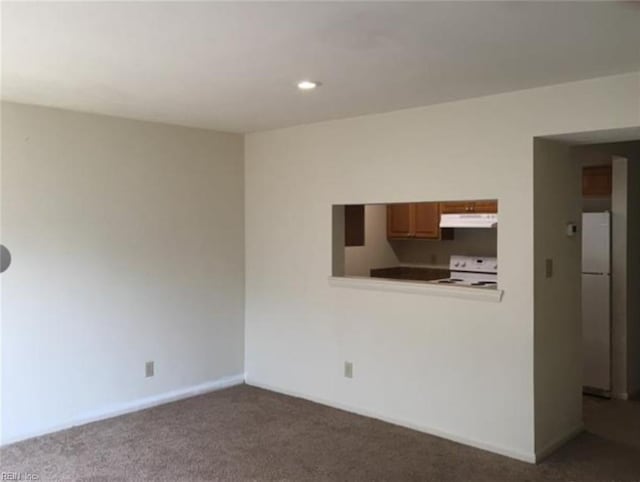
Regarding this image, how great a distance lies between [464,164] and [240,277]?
2418 millimetres

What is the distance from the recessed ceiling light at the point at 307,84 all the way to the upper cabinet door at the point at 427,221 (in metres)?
3.25

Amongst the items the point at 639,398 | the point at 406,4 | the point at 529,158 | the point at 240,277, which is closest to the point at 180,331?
the point at 240,277

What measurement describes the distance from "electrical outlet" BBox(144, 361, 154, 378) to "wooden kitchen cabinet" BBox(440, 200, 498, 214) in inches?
131

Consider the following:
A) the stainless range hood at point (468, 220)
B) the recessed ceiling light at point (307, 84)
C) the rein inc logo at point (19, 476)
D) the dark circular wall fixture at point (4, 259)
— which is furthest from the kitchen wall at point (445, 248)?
the rein inc logo at point (19, 476)

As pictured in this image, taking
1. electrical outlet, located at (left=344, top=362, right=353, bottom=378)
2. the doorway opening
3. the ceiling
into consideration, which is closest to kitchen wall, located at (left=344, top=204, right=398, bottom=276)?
electrical outlet, located at (left=344, top=362, right=353, bottom=378)

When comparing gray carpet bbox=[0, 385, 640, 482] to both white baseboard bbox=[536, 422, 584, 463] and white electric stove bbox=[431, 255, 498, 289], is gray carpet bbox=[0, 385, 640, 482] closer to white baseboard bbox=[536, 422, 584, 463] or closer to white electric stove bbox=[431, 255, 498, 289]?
white baseboard bbox=[536, 422, 584, 463]

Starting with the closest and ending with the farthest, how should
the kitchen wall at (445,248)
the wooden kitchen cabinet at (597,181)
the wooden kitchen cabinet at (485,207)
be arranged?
the wooden kitchen cabinet at (597,181) < the wooden kitchen cabinet at (485,207) < the kitchen wall at (445,248)

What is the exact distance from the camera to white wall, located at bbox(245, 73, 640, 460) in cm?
359

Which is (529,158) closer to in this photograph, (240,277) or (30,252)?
(240,277)

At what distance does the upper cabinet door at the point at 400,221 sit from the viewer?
22.0 ft

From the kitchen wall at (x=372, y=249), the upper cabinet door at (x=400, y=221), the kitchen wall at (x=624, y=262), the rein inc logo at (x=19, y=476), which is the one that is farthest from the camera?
the upper cabinet door at (x=400, y=221)

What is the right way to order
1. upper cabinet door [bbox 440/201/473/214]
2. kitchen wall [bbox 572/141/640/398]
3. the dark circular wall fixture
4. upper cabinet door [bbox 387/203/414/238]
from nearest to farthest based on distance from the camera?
the dark circular wall fixture, kitchen wall [bbox 572/141/640/398], upper cabinet door [bbox 440/201/473/214], upper cabinet door [bbox 387/203/414/238]

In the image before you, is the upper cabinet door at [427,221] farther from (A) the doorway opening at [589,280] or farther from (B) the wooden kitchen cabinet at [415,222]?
(A) the doorway opening at [589,280]

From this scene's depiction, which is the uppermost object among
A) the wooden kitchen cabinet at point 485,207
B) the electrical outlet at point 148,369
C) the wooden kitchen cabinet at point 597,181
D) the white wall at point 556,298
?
the wooden kitchen cabinet at point 597,181
